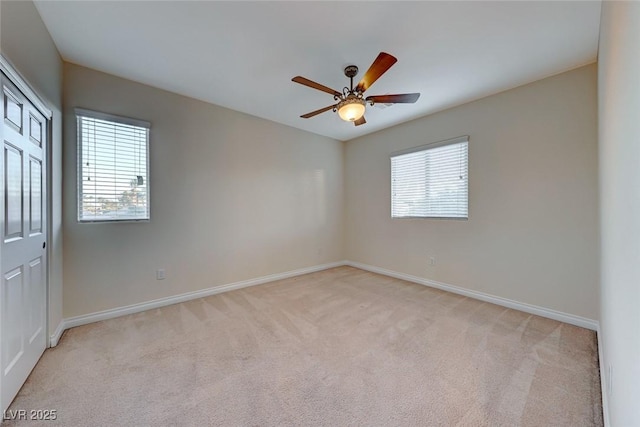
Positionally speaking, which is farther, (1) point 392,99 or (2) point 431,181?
(2) point 431,181

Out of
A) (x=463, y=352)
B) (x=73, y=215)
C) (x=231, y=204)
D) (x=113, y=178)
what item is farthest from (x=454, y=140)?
(x=73, y=215)

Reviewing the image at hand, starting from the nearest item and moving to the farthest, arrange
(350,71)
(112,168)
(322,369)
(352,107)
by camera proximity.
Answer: (322,369), (352,107), (350,71), (112,168)

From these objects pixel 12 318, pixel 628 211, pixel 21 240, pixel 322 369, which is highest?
pixel 628 211

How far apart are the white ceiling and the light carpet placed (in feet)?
8.56

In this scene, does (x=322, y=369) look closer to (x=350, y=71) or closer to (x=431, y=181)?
(x=350, y=71)

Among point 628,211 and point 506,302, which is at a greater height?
point 628,211

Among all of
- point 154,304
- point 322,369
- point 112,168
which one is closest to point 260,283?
point 154,304

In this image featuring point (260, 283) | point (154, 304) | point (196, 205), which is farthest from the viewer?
point (260, 283)

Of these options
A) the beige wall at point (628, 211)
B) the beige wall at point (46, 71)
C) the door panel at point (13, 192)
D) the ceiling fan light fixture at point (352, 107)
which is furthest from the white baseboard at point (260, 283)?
the ceiling fan light fixture at point (352, 107)

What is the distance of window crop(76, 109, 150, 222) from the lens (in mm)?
2572

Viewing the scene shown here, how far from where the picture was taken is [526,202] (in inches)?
111

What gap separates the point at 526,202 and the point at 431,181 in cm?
120

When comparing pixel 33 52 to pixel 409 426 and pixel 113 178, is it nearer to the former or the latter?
pixel 113 178

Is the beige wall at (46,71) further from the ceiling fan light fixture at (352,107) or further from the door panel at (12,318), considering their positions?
the ceiling fan light fixture at (352,107)
